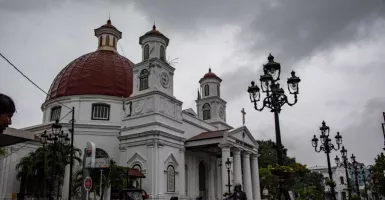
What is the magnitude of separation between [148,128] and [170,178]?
4.83 metres

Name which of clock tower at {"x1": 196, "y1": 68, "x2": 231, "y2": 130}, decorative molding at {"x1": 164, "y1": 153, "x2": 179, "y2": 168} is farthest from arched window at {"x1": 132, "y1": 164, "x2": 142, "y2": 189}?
clock tower at {"x1": 196, "y1": 68, "x2": 231, "y2": 130}

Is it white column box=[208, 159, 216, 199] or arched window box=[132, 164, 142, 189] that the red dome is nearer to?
arched window box=[132, 164, 142, 189]

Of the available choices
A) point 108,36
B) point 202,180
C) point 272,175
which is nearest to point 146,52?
point 108,36

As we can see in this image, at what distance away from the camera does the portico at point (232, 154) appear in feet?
100

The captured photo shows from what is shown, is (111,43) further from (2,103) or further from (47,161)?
(2,103)

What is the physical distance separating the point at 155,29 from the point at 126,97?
24.5 feet

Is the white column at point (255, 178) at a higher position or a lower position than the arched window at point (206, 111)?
lower

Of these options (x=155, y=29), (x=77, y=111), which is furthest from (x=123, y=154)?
(x=155, y=29)

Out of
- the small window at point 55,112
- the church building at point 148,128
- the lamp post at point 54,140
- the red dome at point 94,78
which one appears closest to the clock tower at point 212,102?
the church building at point 148,128

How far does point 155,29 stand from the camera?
34.0 m

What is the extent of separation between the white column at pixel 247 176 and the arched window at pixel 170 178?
7882 mm

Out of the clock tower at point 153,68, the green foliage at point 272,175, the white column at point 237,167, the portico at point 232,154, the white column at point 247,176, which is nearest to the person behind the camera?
the portico at point 232,154

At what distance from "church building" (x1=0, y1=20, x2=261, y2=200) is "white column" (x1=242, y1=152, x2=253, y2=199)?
0.10m

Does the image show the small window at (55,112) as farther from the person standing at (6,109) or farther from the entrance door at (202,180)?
the person standing at (6,109)
